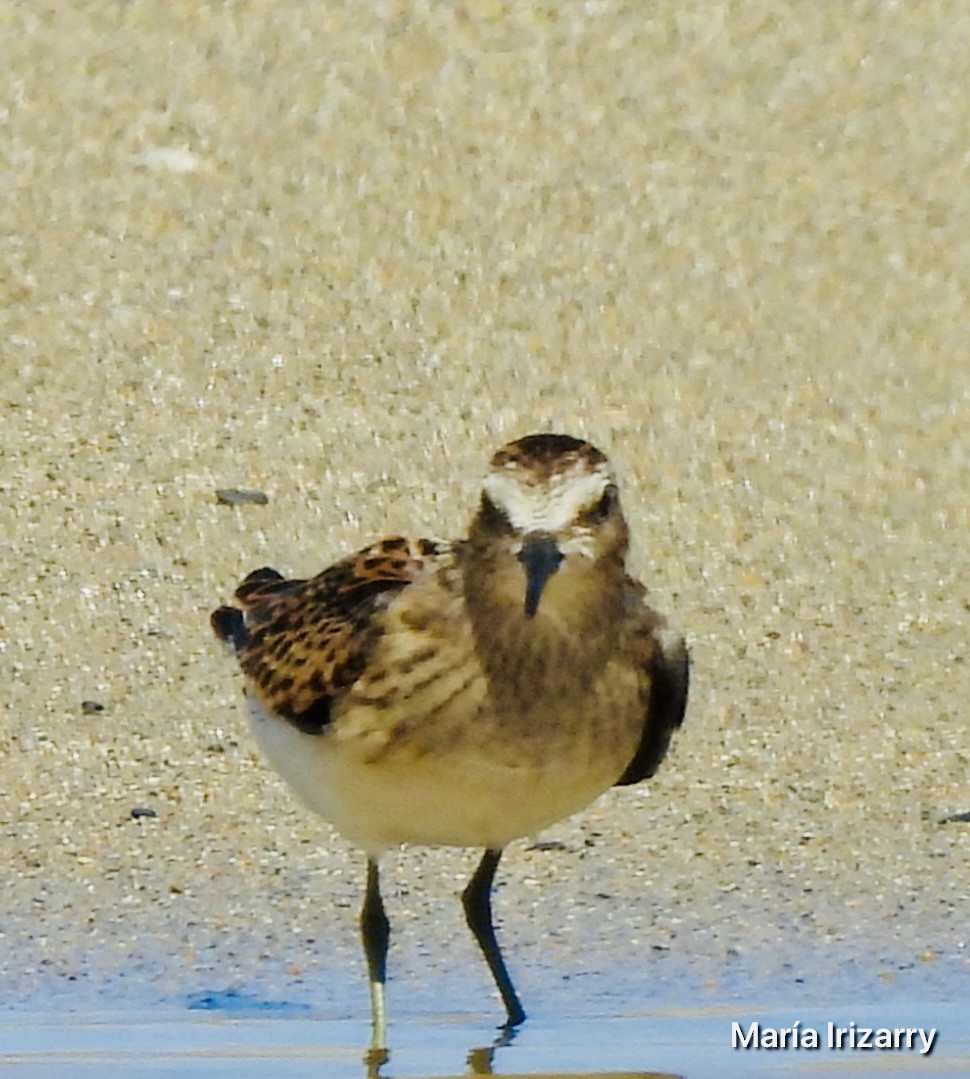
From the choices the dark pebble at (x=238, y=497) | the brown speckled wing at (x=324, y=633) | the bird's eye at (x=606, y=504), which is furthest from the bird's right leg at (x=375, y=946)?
the dark pebble at (x=238, y=497)

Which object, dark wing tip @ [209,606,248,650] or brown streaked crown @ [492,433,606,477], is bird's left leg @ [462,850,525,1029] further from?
brown streaked crown @ [492,433,606,477]

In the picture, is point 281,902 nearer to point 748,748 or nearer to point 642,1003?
point 642,1003

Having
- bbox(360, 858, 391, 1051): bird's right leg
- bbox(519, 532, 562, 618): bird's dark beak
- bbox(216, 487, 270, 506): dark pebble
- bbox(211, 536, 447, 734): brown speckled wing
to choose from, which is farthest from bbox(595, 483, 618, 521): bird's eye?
bbox(216, 487, 270, 506): dark pebble

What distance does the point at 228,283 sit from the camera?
35.5 feet

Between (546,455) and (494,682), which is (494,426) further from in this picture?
(546,455)

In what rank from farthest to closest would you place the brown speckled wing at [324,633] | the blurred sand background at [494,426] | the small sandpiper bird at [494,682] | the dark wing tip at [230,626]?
1. the dark wing tip at [230,626]
2. the blurred sand background at [494,426]
3. the brown speckled wing at [324,633]
4. the small sandpiper bird at [494,682]

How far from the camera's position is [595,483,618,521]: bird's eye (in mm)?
5977

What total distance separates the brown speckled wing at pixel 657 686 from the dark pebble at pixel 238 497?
3090mm

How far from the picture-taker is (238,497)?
31.1ft

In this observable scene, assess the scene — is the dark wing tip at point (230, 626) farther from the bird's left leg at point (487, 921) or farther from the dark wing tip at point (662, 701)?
the dark wing tip at point (662, 701)

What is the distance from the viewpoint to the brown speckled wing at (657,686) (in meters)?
6.41

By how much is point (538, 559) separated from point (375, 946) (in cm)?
119

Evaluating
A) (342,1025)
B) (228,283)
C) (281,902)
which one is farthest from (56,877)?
(228,283)

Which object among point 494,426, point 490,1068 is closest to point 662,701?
point 490,1068
